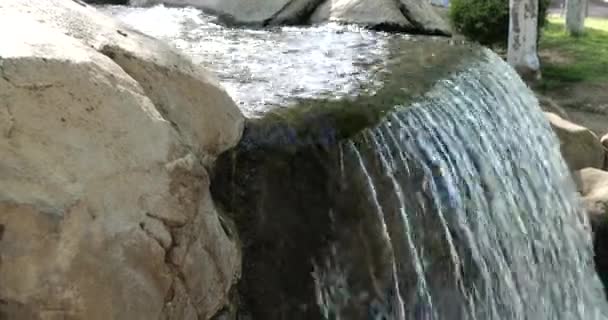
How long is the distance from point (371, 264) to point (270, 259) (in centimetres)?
58

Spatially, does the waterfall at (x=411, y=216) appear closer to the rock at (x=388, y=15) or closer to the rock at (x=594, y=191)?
the rock at (x=594, y=191)

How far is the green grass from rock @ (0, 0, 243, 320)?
865 centimetres

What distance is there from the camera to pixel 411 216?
4465 mm

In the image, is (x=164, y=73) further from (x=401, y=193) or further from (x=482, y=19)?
(x=482, y=19)

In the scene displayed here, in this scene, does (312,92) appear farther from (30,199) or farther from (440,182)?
(30,199)

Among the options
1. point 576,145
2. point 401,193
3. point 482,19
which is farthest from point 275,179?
point 482,19

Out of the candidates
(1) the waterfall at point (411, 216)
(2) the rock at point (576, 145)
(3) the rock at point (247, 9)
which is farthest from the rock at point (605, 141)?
(3) the rock at point (247, 9)

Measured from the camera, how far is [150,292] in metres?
2.84

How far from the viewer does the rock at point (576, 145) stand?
7727mm

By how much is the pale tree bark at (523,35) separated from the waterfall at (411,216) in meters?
4.75

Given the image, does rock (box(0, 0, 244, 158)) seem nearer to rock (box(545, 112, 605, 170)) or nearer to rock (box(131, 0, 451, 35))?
rock (box(131, 0, 451, 35))

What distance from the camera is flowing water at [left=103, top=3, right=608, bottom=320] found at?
4000mm

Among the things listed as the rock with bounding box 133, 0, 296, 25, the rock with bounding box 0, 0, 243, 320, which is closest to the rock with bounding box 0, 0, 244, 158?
the rock with bounding box 0, 0, 243, 320

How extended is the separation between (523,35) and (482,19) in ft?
2.46
